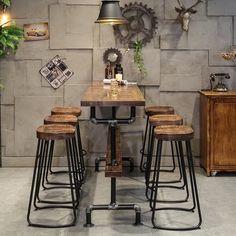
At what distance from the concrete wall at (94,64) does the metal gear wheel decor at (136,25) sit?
0.28ft

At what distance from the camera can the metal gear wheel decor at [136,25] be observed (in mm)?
6211

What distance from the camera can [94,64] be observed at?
6.30m

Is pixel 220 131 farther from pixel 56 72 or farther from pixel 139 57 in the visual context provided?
pixel 56 72

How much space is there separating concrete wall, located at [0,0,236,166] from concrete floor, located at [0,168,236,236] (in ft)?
1.84

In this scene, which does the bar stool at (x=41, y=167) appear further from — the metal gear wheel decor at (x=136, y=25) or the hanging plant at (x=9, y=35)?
the metal gear wheel decor at (x=136, y=25)

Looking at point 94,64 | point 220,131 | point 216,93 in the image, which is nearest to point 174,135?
point 220,131

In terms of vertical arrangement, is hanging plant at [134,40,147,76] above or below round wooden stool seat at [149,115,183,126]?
above

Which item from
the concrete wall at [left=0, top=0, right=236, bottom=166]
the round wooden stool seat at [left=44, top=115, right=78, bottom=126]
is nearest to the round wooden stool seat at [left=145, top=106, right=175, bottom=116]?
the concrete wall at [left=0, top=0, right=236, bottom=166]

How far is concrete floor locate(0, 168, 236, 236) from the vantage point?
4090 mm

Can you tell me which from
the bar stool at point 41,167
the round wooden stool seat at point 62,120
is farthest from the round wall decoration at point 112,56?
the bar stool at point 41,167

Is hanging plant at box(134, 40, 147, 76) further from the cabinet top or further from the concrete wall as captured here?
the cabinet top

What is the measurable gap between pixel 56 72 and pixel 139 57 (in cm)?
110

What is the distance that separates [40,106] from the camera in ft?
21.0

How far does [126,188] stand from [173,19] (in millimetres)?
2298
